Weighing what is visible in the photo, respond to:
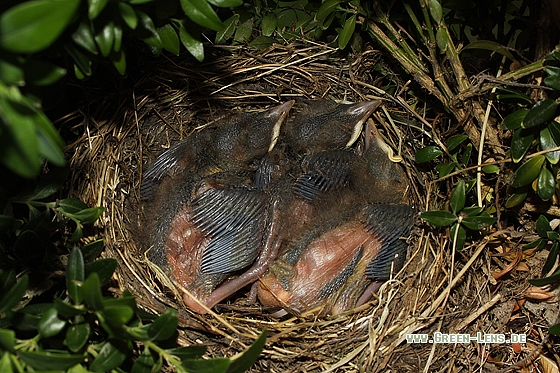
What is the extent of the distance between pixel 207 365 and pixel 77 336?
0.56 feet

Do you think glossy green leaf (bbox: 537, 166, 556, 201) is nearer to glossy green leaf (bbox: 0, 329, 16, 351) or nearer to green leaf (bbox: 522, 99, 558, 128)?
green leaf (bbox: 522, 99, 558, 128)

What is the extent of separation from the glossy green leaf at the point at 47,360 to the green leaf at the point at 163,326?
10cm

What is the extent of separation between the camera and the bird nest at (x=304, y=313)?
1.04m

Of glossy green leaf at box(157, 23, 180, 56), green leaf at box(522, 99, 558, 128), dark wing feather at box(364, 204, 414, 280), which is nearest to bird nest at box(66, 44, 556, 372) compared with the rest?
dark wing feather at box(364, 204, 414, 280)

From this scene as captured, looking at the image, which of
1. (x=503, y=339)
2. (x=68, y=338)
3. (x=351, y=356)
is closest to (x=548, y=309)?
(x=503, y=339)

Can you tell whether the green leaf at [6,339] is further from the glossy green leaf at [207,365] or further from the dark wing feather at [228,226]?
the dark wing feather at [228,226]

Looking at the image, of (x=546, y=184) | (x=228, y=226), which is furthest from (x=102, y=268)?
(x=546, y=184)

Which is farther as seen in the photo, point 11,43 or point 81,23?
point 81,23

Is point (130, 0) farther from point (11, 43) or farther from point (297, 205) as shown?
point (297, 205)

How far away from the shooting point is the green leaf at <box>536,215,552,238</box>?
919 millimetres

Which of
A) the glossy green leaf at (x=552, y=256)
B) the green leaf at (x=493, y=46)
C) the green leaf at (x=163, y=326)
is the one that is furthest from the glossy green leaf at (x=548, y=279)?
the green leaf at (x=163, y=326)

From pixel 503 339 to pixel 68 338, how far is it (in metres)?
0.85

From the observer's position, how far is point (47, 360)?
57 cm

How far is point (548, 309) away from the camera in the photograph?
1008 mm
